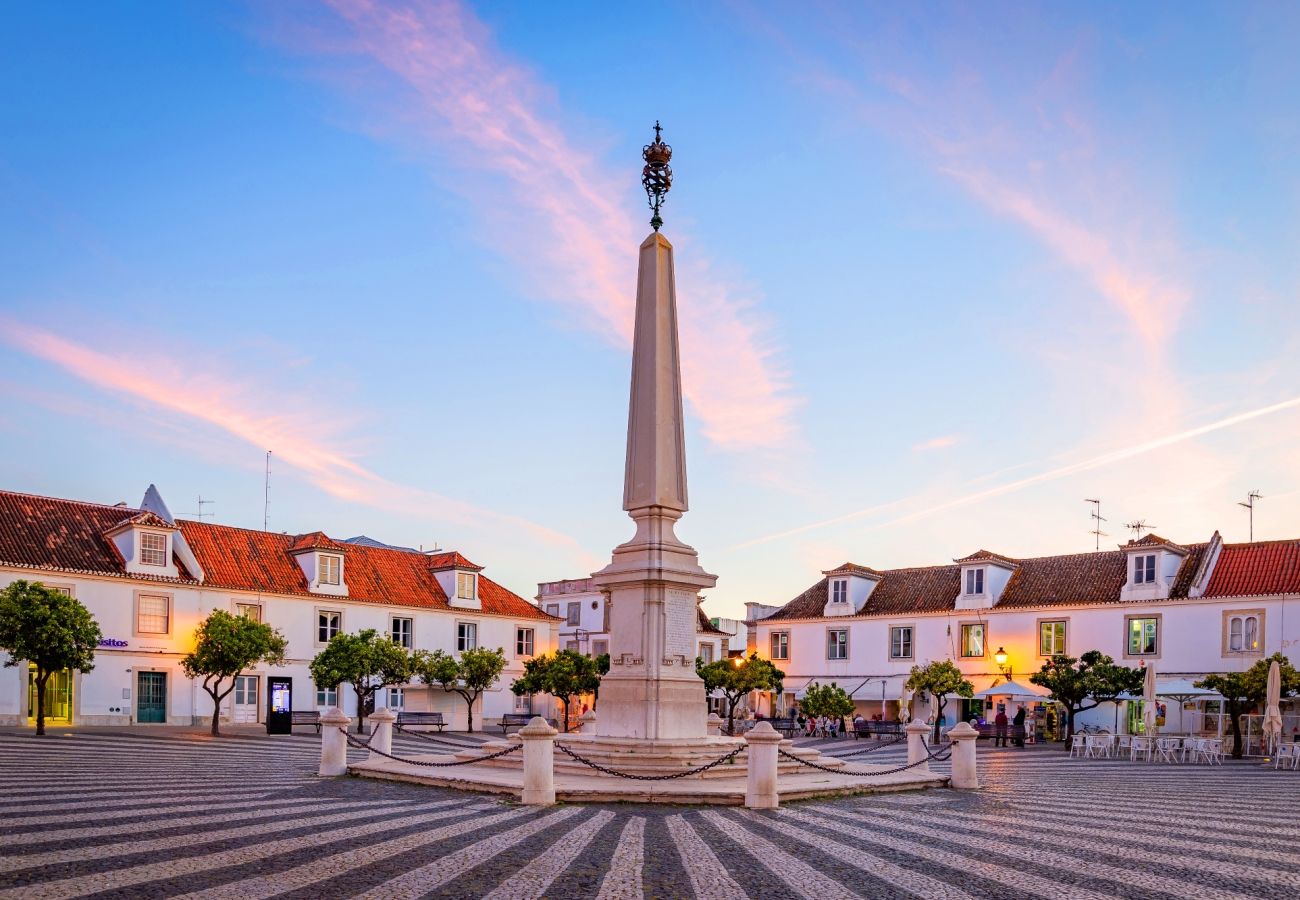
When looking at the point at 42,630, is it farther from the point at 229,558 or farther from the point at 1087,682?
the point at 1087,682

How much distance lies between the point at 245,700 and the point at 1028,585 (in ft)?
99.3

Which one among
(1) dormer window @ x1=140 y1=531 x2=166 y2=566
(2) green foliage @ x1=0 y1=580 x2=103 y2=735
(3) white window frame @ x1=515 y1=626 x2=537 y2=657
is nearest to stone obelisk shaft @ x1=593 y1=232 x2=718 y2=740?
(2) green foliage @ x1=0 y1=580 x2=103 y2=735

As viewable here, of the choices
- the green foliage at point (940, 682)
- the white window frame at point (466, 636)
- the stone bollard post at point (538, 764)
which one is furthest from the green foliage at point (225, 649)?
the green foliage at point (940, 682)

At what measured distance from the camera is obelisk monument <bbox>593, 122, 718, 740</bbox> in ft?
61.8

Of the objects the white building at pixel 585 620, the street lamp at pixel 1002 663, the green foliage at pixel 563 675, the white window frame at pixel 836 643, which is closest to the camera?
the street lamp at pixel 1002 663

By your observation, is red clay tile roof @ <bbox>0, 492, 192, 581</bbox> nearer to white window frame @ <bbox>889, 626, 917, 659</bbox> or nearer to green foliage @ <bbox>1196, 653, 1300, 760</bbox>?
white window frame @ <bbox>889, 626, 917, 659</bbox>

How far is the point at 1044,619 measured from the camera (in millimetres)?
45219

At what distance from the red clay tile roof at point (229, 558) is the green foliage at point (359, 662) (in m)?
5.78

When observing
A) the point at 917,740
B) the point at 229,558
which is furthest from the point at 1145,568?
the point at 229,558

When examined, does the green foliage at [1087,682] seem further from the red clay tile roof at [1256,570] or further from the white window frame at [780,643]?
the white window frame at [780,643]

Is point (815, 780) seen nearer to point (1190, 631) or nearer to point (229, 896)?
point (229, 896)

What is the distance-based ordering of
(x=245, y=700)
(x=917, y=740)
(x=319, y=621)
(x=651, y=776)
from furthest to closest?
(x=319, y=621), (x=245, y=700), (x=917, y=740), (x=651, y=776)

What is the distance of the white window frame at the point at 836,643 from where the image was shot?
51844 mm

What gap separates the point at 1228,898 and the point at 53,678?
36.5 meters
